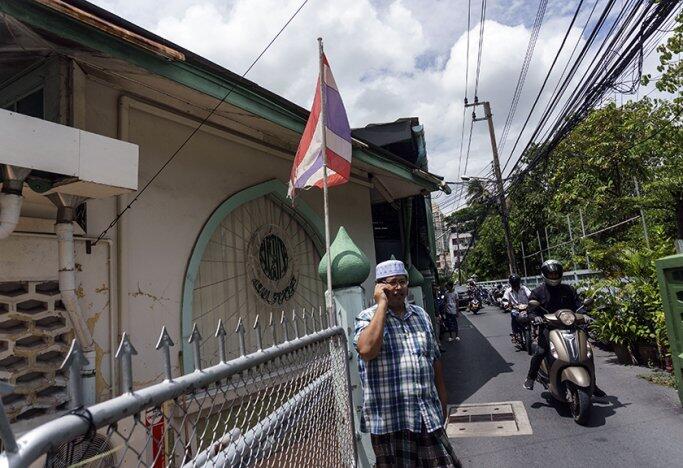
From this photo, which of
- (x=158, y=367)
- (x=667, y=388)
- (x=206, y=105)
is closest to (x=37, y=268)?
(x=158, y=367)

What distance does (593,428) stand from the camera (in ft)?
14.2

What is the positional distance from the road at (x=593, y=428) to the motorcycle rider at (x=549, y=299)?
1.54ft

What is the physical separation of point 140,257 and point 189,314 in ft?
2.26

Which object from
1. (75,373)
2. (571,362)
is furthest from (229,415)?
(571,362)

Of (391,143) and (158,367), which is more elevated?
(391,143)

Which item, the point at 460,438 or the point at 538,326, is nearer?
the point at 460,438

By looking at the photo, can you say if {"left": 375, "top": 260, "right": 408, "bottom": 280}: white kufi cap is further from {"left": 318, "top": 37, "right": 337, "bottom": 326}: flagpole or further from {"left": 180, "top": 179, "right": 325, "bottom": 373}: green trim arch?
{"left": 180, "top": 179, "right": 325, "bottom": 373}: green trim arch

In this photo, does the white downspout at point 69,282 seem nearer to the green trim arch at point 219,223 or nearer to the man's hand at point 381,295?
the green trim arch at point 219,223

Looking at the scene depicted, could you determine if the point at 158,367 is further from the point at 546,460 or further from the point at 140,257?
the point at 546,460

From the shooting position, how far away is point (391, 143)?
9.55 meters

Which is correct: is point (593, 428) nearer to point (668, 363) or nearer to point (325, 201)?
point (668, 363)

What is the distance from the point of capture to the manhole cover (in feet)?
14.7

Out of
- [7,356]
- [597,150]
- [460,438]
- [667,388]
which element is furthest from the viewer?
[597,150]

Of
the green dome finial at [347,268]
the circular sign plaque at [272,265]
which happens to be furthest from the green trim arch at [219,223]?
the green dome finial at [347,268]
